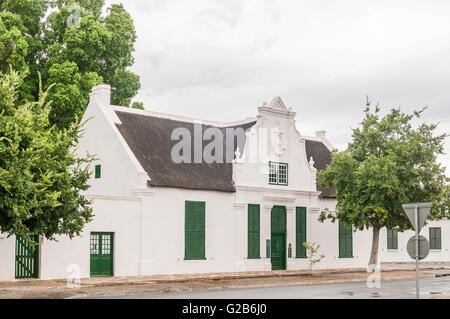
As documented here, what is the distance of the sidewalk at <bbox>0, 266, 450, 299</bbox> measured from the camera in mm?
21547

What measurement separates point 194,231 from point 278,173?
6539 millimetres

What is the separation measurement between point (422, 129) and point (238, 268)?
11.5m

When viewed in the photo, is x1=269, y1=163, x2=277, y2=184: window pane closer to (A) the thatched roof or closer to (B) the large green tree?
(A) the thatched roof

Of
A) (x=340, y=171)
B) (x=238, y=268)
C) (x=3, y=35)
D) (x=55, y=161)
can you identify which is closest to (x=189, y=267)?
(x=238, y=268)

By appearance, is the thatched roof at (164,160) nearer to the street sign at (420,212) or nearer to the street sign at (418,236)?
the street sign at (420,212)

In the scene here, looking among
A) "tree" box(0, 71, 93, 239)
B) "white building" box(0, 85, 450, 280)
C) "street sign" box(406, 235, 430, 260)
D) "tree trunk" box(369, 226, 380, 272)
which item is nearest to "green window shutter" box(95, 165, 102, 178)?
"white building" box(0, 85, 450, 280)

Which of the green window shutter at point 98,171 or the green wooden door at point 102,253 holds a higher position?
the green window shutter at point 98,171

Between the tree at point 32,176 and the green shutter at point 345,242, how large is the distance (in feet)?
62.2

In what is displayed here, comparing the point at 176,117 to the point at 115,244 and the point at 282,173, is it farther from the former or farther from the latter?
the point at 115,244

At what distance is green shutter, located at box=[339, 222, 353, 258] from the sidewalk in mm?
4730

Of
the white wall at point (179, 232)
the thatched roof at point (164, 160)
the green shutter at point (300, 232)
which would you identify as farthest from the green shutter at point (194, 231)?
the green shutter at point (300, 232)

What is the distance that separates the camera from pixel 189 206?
31734 mm

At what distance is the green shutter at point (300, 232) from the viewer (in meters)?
36.0

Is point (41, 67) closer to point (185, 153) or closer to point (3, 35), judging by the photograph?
point (3, 35)
